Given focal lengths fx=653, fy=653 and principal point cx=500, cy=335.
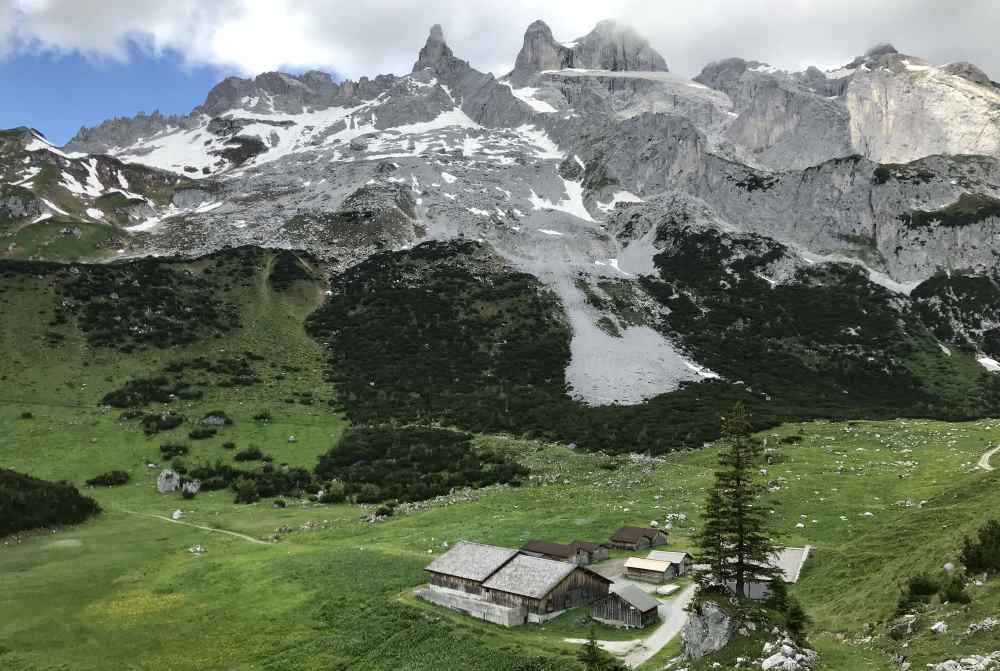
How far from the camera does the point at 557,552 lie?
40.2 metres

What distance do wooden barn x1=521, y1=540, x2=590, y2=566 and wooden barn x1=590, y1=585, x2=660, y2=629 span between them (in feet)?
17.7

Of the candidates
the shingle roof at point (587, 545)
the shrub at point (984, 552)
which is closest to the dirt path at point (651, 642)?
the shingle roof at point (587, 545)

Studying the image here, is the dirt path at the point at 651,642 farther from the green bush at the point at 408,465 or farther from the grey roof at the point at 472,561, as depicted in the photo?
the green bush at the point at 408,465

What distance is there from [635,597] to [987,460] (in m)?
43.3

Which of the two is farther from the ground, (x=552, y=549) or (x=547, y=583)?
(x=552, y=549)

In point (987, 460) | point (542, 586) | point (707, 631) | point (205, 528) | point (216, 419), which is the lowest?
point (205, 528)

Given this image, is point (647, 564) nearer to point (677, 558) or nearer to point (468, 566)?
point (677, 558)

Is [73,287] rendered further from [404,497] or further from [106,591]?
[106,591]

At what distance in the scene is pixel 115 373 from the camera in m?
102

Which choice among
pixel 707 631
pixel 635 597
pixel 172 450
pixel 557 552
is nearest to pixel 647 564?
pixel 557 552

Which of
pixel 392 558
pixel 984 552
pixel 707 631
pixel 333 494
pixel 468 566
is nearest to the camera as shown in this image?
pixel 984 552

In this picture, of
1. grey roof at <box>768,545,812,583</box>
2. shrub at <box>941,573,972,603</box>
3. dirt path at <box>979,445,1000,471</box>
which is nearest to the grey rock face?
shrub at <box>941,573,972,603</box>

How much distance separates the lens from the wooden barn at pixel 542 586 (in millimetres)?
34453

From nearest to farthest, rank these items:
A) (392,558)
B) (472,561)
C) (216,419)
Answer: (472,561)
(392,558)
(216,419)
